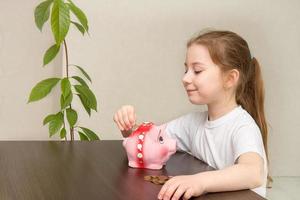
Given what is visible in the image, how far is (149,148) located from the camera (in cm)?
111

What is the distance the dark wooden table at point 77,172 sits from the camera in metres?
0.87

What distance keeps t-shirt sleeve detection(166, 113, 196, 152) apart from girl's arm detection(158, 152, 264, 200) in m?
0.41

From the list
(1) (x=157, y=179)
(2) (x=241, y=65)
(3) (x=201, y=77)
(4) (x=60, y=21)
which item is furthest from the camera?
(4) (x=60, y=21)

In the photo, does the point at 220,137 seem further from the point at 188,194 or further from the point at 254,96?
the point at 188,194

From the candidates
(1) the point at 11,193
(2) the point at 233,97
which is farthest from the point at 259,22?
(1) the point at 11,193

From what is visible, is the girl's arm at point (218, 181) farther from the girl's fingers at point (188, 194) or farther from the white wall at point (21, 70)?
the white wall at point (21, 70)

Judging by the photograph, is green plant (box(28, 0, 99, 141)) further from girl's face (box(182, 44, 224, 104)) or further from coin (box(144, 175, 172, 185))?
coin (box(144, 175, 172, 185))

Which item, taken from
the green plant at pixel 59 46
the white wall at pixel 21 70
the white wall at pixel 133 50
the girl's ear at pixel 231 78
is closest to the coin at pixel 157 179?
the girl's ear at pixel 231 78

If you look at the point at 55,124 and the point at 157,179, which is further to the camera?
the point at 55,124

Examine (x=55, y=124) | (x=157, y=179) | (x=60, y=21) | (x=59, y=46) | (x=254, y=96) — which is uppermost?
(x=60, y=21)

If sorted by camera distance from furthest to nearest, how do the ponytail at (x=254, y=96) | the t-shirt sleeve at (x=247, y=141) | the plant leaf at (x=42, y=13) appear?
the plant leaf at (x=42, y=13) < the ponytail at (x=254, y=96) < the t-shirt sleeve at (x=247, y=141)

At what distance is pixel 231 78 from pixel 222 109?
0.30ft

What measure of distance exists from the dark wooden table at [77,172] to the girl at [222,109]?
0.09 m

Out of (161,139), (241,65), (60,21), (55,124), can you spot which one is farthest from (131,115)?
(55,124)
